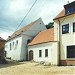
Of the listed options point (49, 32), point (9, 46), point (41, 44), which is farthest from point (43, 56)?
point (9, 46)

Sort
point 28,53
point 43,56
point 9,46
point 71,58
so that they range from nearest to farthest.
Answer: point 71,58, point 43,56, point 28,53, point 9,46

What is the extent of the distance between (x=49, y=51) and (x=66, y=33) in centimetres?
675

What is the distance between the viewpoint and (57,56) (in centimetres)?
3572

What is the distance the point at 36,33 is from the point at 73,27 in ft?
68.8

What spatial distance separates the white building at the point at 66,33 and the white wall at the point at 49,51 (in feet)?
2.78

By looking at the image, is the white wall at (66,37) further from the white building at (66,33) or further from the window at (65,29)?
the window at (65,29)

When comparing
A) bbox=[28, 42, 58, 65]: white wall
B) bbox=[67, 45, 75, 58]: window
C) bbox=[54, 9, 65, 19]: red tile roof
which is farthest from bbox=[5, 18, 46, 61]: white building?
bbox=[67, 45, 75, 58]: window

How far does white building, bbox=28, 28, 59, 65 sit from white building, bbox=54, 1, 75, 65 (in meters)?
0.96

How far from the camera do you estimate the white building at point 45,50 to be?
118 ft

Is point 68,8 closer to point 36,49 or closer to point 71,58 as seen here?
point 71,58

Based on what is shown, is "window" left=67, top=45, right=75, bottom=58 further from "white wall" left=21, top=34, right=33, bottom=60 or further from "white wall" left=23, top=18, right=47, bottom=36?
"white wall" left=23, top=18, right=47, bottom=36

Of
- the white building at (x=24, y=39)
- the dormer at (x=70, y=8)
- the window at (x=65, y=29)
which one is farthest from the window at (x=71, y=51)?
the white building at (x=24, y=39)

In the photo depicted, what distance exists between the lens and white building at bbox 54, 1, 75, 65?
113ft

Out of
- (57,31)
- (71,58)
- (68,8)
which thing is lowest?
(71,58)
